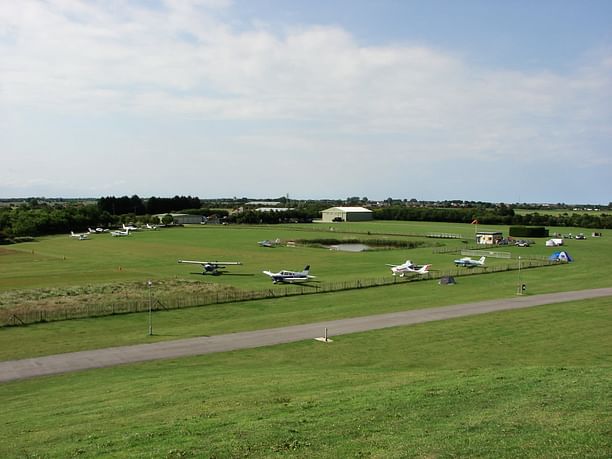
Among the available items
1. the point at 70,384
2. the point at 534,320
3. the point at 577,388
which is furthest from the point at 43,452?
the point at 534,320

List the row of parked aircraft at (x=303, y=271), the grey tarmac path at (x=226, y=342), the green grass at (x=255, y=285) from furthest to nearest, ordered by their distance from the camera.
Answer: the row of parked aircraft at (x=303, y=271) < the green grass at (x=255, y=285) < the grey tarmac path at (x=226, y=342)

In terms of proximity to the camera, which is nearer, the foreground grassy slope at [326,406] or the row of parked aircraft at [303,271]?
the foreground grassy slope at [326,406]

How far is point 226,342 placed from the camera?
37000 mm

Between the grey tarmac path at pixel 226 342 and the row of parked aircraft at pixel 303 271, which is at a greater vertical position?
the row of parked aircraft at pixel 303 271

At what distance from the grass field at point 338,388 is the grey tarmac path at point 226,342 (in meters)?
1.65

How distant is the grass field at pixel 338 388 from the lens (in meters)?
15.3

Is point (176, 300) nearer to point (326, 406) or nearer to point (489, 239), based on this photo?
point (326, 406)

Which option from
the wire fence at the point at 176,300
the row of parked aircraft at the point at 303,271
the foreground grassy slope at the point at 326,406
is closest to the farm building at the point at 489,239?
the row of parked aircraft at the point at 303,271

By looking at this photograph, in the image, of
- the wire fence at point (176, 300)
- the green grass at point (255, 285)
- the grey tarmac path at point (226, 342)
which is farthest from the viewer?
the wire fence at point (176, 300)

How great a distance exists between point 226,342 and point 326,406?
18605mm

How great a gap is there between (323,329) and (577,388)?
22114mm

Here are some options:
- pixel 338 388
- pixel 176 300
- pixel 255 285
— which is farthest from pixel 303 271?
pixel 338 388

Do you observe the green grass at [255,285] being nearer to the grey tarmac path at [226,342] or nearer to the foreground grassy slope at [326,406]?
the grey tarmac path at [226,342]

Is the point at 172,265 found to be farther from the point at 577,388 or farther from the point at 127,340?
the point at 577,388
